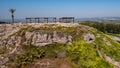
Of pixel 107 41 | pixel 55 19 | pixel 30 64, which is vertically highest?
pixel 55 19

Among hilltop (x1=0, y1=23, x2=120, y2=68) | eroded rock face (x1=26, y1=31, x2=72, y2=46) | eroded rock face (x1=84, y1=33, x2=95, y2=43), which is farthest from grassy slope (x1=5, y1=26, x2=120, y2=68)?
eroded rock face (x1=26, y1=31, x2=72, y2=46)

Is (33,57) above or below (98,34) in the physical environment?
below

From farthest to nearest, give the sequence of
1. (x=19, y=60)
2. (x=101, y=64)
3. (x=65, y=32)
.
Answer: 1. (x=65, y=32)
2. (x=19, y=60)
3. (x=101, y=64)

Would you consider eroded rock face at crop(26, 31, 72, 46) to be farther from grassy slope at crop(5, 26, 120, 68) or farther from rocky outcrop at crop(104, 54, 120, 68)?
rocky outcrop at crop(104, 54, 120, 68)

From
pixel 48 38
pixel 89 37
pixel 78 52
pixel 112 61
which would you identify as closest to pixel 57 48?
pixel 48 38

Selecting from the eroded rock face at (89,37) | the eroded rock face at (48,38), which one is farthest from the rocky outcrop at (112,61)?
the eroded rock face at (48,38)

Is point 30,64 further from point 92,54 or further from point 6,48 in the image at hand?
point 92,54

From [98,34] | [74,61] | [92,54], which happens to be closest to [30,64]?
[74,61]

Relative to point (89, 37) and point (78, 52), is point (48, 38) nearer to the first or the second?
point (78, 52)
